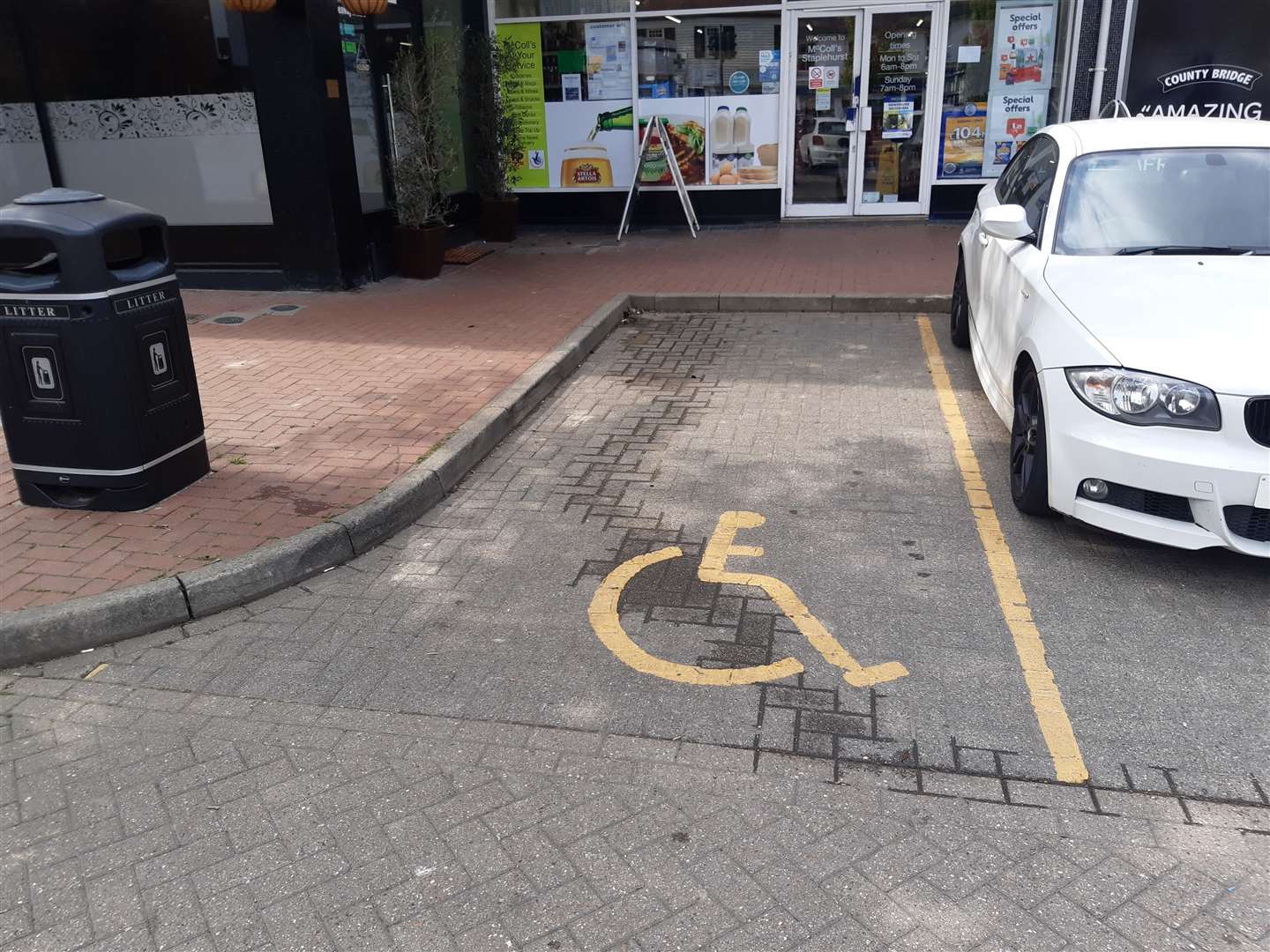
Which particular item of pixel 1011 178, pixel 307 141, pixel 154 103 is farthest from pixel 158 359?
pixel 154 103

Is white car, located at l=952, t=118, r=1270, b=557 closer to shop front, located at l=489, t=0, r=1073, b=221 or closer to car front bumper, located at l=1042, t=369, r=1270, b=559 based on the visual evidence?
car front bumper, located at l=1042, t=369, r=1270, b=559

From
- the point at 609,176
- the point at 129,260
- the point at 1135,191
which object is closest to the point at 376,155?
the point at 609,176

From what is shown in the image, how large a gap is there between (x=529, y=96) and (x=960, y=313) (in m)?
8.24

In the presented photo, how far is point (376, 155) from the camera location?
1098cm

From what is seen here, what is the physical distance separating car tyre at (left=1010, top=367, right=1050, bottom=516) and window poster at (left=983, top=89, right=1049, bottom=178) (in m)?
9.10

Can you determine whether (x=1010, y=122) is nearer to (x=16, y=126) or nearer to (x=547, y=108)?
(x=547, y=108)

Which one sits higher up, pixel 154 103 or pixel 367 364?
pixel 154 103

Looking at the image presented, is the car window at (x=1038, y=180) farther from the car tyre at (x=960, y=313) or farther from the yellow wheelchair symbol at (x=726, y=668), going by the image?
the yellow wheelchair symbol at (x=726, y=668)

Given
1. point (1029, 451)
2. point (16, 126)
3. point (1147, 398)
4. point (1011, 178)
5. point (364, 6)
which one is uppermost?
point (364, 6)

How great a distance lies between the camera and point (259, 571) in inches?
176

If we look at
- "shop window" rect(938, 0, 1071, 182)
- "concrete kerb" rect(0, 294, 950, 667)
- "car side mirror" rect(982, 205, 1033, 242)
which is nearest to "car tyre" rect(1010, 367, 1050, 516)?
"car side mirror" rect(982, 205, 1033, 242)

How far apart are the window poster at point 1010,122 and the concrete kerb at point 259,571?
9.11 m

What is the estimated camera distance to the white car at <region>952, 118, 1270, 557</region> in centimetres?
411

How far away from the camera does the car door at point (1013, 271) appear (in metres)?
5.41
